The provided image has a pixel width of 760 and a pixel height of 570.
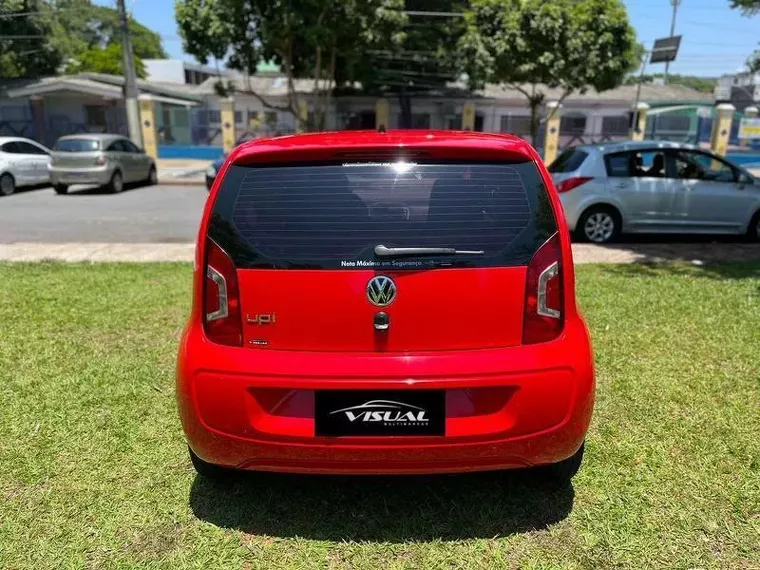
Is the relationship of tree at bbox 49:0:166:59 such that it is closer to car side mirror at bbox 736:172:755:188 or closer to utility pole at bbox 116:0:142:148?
utility pole at bbox 116:0:142:148

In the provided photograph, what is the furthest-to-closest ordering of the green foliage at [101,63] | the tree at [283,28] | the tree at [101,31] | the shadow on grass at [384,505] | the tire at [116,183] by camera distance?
the green foliage at [101,63]
the tree at [101,31]
the tree at [283,28]
the tire at [116,183]
the shadow on grass at [384,505]

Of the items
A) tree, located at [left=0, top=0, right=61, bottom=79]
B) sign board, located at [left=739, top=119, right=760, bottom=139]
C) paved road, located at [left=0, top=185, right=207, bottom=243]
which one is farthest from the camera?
sign board, located at [left=739, top=119, right=760, bottom=139]

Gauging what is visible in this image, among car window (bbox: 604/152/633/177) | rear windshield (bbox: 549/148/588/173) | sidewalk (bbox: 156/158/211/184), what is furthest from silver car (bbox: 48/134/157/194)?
car window (bbox: 604/152/633/177)

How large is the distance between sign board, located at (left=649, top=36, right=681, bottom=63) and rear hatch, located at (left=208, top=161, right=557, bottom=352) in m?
29.6

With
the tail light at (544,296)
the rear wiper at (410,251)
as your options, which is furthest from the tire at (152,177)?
the tail light at (544,296)

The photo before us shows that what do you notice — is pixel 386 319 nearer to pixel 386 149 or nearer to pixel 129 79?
pixel 386 149

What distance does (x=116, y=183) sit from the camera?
1686 centimetres

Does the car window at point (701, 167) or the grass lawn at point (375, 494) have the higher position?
the car window at point (701, 167)

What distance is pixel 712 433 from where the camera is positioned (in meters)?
3.39

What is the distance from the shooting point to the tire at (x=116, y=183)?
16719mm

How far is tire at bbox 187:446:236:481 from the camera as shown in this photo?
112 inches

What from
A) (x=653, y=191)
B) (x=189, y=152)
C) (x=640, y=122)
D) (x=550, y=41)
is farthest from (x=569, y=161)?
(x=189, y=152)

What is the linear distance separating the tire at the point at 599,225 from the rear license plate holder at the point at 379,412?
7.19 metres

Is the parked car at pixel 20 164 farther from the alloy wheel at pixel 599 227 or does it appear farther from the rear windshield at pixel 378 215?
the rear windshield at pixel 378 215
